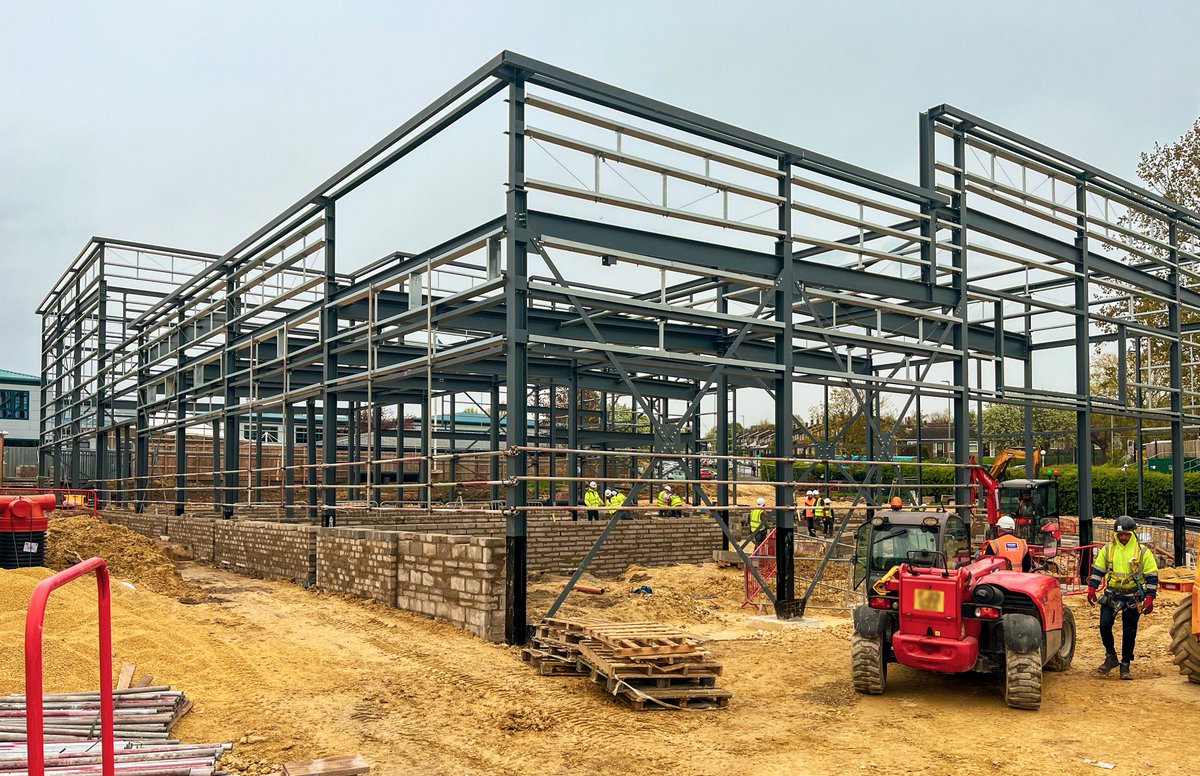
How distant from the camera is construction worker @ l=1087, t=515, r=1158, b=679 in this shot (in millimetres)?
10406

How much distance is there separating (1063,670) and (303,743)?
8.33 m

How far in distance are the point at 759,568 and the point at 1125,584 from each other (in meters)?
10.2

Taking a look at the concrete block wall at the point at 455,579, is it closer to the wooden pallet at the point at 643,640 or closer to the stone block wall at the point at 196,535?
the wooden pallet at the point at 643,640

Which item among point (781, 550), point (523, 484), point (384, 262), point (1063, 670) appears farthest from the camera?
point (384, 262)

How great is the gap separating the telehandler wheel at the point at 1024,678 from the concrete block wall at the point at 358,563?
915 cm

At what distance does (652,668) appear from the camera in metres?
9.31

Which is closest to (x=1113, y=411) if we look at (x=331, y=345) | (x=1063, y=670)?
(x=1063, y=670)

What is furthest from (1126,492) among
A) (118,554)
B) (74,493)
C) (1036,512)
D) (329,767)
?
(74,493)

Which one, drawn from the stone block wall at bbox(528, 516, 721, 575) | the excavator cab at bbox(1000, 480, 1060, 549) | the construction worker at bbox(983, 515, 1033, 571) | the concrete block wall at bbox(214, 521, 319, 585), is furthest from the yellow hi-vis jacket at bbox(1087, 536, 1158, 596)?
the concrete block wall at bbox(214, 521, 319, 585)

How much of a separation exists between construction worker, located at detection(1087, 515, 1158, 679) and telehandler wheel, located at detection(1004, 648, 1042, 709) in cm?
207

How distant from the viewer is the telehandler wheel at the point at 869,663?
9.56 m

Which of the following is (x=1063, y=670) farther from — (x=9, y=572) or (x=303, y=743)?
(x=9, y=572)

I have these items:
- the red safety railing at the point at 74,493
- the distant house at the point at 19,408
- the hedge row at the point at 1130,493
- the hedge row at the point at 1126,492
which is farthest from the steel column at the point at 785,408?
the distant house at the point at 19,408

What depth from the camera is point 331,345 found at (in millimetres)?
18078
